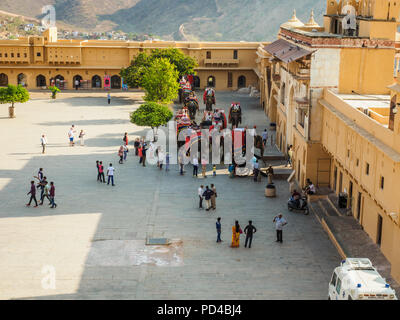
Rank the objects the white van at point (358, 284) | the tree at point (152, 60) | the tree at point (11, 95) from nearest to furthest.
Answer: the white van at point (358, 284) < the tree at point (11, 95) < the tree at point (152, 60)

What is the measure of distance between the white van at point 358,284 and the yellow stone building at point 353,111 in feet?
7.94

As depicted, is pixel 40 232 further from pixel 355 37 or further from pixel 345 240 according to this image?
pixel 355 37

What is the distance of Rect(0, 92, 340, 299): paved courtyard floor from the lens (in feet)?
67.1

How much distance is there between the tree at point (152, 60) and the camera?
206ft

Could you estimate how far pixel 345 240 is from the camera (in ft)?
77.9

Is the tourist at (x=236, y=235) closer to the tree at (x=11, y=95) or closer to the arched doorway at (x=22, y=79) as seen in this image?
the tree at (x=11, y=95)

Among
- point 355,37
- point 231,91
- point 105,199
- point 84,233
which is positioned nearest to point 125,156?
point 105,199

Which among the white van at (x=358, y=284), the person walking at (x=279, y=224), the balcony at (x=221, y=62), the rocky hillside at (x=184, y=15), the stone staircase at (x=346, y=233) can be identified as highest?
the rocky hillside at (x=184, y=15)

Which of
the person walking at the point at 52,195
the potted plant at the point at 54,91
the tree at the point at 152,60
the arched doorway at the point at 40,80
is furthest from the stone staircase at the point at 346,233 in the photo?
the arched doorway at the point at 40,80

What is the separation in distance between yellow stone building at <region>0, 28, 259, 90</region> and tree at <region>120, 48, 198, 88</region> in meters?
3.99

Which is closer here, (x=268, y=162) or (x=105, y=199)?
(x=105, y=199)

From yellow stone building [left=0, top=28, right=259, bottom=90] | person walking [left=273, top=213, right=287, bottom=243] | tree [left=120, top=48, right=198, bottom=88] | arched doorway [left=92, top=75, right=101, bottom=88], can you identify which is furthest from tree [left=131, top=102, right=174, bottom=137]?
arched doorway [left=92, top=75, right=101, bottom=88]

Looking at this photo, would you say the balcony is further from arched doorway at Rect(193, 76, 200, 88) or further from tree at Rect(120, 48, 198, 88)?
tree at Rect(120, 48, 198, 88)

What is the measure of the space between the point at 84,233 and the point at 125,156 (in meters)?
12.7
